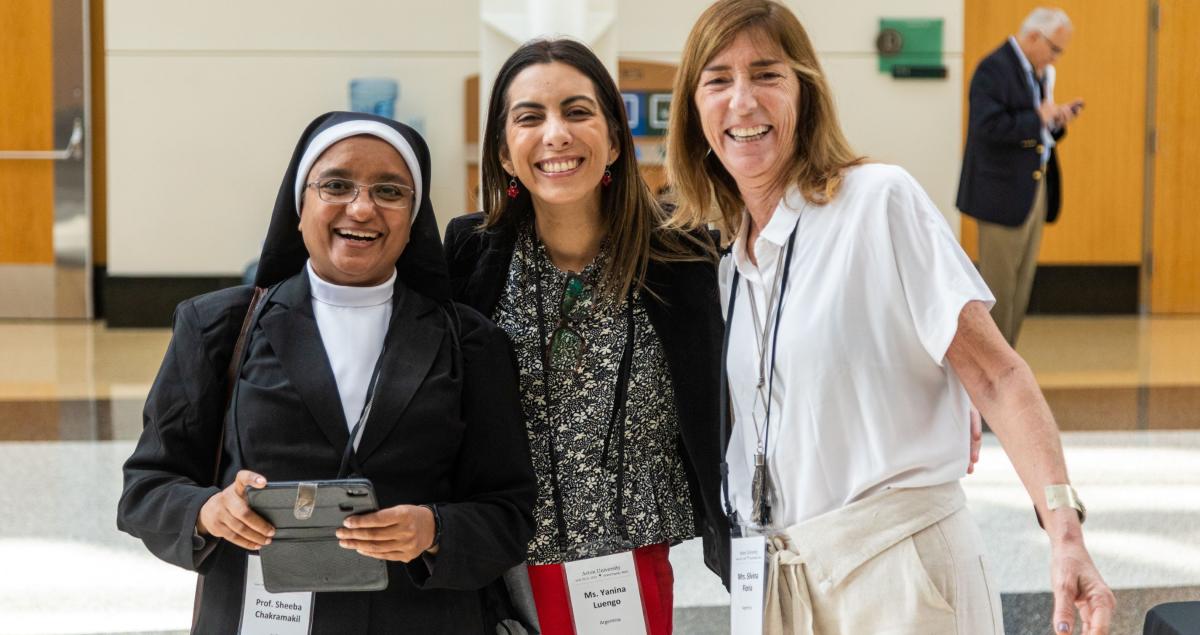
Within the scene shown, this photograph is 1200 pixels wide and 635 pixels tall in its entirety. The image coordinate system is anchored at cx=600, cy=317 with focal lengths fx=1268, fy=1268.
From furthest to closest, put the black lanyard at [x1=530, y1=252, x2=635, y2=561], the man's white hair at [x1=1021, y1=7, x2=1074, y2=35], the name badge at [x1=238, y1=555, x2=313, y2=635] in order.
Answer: the man's white hair at [x1=1021, y1=7, x2=1074, y2=35], the black lanyard at [x1=530, y1=252, x2=635, y2=561], the name badge at [x1=238, y1=555, x2=313, y2=635]

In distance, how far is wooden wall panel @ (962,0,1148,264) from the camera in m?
10.6

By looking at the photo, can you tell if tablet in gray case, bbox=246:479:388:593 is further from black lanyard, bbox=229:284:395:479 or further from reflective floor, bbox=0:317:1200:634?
reflective floor, bbox=0:317:1200:634

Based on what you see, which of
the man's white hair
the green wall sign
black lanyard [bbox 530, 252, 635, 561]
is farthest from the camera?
the green wall sign

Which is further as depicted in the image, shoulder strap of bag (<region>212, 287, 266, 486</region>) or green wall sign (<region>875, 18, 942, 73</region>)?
green wall sign (<region>875, 18, 942, 73</region>)

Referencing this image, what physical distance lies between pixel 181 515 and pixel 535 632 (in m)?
0.68

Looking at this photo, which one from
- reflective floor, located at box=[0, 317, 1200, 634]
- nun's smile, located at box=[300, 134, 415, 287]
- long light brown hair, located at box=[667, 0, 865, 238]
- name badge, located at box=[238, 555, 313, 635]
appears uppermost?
long light brown hair, located at box=[667, 0, 865, 238]

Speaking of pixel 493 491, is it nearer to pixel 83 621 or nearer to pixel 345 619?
pixel 345 619

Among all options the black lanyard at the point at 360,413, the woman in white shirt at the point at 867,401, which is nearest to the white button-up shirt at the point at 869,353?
the woman in white shirt at the point at 867,401

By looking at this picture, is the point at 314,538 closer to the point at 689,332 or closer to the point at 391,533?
the point at 391,533

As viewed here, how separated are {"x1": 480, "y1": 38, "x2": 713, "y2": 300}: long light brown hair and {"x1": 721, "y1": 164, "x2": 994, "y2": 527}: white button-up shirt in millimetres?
463

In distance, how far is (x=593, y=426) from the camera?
7.44 ft

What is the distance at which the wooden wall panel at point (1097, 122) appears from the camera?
1057 cm

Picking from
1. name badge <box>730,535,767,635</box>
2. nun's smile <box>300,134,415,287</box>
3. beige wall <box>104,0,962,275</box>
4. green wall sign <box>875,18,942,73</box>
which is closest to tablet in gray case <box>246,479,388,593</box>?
nun's smile <box>300,134,415,287</box>

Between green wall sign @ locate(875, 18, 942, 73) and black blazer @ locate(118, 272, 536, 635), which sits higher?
green wall sign @ locate(875, 18, 942, 73)
